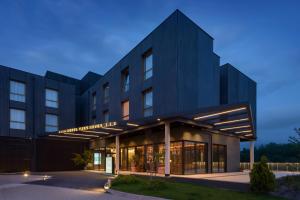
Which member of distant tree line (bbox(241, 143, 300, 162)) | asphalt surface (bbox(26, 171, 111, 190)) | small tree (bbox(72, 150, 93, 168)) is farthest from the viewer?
distant tree line (bbox(241, 143, 300, 162))

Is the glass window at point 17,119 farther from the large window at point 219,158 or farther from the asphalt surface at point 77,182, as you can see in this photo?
the large window at point 219,158

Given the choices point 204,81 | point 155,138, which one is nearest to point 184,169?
point 155,138

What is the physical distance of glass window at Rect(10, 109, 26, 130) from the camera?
124 ft

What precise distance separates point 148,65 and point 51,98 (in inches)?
679

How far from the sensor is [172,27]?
28.6m

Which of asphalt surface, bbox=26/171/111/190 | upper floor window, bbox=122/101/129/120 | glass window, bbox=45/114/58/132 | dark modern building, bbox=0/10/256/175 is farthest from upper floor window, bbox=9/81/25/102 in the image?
asphalt surface, bbox=26/171/111/190

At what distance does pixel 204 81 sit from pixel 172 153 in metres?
8.12

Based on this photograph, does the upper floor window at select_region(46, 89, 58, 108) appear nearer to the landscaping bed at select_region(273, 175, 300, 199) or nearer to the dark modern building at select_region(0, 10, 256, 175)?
the dark modern building at select_region(0, 10, 256, 175)

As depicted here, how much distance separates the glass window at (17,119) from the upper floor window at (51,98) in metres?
4.17

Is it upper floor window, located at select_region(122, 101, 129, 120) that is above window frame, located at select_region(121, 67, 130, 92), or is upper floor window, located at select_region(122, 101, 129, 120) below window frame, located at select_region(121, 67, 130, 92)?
below

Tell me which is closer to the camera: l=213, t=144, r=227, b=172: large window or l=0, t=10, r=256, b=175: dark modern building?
l=0, t=10, r=256, b=175: dark modern building

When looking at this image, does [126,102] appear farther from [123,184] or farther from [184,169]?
[123,184]

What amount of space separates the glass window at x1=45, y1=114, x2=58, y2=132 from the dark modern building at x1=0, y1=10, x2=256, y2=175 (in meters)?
0.14

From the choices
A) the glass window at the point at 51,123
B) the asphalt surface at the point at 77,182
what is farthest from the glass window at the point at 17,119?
the asphalt surface at the point at 77,182
